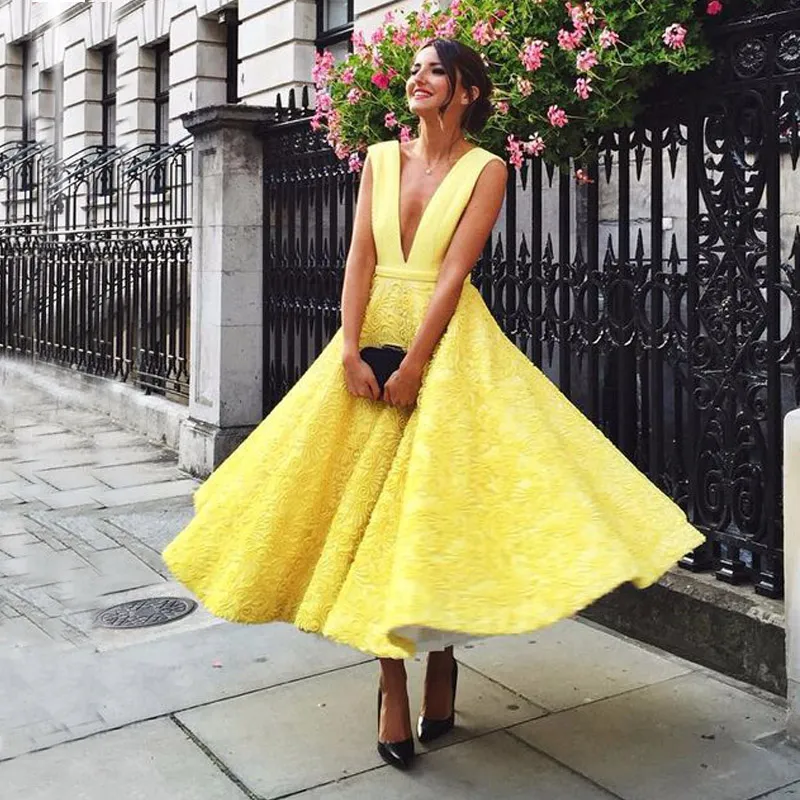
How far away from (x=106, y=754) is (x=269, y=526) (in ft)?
3.17

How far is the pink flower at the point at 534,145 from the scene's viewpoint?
4.62m

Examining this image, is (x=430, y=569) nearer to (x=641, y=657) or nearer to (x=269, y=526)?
(x=269, y=526)

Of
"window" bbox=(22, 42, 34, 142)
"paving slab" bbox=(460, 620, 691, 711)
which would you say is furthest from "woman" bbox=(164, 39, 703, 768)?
"window" bbox=(22, 42, 34, 142)

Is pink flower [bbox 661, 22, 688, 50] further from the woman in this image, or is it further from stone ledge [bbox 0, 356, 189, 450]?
stone ledge [bbox 0, 356, 189, 450]

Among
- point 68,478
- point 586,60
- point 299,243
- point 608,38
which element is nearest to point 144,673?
point 586,60

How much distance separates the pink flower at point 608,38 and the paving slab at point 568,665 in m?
2.34

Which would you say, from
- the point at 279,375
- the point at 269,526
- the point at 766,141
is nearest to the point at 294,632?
the point at 269,526

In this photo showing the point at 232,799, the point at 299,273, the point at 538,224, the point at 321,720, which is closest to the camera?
the point at 232,799

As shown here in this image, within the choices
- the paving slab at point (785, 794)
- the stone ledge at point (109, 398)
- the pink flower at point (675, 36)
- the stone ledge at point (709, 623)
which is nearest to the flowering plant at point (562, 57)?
the pink flower at point (675, 36)

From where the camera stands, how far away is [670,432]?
4.83 m

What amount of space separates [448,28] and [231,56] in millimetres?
14700

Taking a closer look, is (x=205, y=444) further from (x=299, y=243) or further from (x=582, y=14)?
(x=582, y=14)

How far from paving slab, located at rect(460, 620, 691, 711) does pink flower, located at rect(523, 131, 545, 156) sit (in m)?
1.99

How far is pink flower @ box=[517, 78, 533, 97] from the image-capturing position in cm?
447
